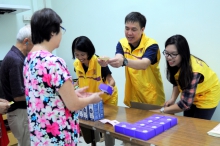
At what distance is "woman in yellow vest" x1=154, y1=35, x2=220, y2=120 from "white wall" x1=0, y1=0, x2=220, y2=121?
500 millimetres

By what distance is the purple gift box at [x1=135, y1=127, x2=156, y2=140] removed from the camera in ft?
4.19

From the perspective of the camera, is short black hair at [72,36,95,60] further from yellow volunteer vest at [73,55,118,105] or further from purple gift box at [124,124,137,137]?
purple gift box at [124,124,137,137]

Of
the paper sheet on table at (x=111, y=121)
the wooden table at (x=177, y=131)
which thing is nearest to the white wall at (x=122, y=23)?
the wooden table at (x=177, y=131)

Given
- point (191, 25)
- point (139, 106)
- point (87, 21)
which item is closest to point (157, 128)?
point (139, 106)

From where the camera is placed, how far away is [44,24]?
3.73ft

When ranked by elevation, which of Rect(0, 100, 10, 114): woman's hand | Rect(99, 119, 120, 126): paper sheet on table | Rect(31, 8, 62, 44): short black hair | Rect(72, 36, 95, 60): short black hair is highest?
Rect(31, 8, 62, 44): short black hair

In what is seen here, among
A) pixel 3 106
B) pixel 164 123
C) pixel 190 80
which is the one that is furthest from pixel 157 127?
pixel 3 106

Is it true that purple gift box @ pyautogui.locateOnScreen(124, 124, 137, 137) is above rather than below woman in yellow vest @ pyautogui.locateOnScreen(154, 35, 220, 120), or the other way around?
below

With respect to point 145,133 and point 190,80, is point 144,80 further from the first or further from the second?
point 145,133

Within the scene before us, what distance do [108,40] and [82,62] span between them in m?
1.17

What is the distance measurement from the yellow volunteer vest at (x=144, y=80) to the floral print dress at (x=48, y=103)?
3.01 ft

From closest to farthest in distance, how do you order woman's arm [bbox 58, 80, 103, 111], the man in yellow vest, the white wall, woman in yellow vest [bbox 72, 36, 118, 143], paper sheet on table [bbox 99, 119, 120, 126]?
woman's arm [bbox 58, 80, 103, 111], paper sheet on table [bbox 99, 119, 120, 126], the man in yellow vest, woman in yellow vest [bbox 72, 36, 118, 143], the white wall

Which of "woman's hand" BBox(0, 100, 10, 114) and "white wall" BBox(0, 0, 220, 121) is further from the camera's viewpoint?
"white wall" BBox(0, 0, 220, 121)

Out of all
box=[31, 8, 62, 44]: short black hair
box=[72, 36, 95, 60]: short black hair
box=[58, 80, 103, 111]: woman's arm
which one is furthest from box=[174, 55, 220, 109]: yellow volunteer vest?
box=[31, 8, 62, 44]: short black hair
